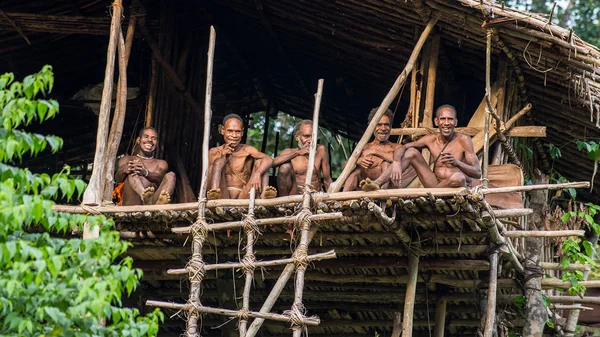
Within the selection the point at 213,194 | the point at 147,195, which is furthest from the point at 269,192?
the point at 147,195

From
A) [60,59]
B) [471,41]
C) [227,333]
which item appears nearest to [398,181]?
[471,41]

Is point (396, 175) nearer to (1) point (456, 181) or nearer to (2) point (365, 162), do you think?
(1) point (456, 181)

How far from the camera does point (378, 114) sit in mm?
10047

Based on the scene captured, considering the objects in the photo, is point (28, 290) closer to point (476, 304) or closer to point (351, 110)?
point (476, 304)

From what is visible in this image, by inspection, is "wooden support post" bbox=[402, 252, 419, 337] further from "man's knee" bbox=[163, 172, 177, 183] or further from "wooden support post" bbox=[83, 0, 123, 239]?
"wooden support post" bbox=[83, 0, 123, 239]

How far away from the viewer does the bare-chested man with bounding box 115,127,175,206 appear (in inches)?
425

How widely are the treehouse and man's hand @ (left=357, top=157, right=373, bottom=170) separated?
46 centimetres

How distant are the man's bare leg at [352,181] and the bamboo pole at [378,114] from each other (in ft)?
1.68

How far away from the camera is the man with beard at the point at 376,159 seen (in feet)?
34.3

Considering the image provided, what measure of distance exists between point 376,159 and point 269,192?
1337 mm

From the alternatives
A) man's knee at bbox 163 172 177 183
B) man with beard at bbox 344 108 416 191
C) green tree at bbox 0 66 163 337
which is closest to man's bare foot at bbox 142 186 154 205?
man's knee at bbox 163 172 177 183

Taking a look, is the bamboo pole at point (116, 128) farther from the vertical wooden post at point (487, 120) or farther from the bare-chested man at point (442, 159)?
the vertical wooden post at point (487, 120)

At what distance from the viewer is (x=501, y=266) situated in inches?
429

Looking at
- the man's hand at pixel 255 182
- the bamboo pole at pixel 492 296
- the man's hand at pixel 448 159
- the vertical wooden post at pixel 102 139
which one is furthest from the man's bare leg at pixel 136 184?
the bamboo pole at pixel 492 296
